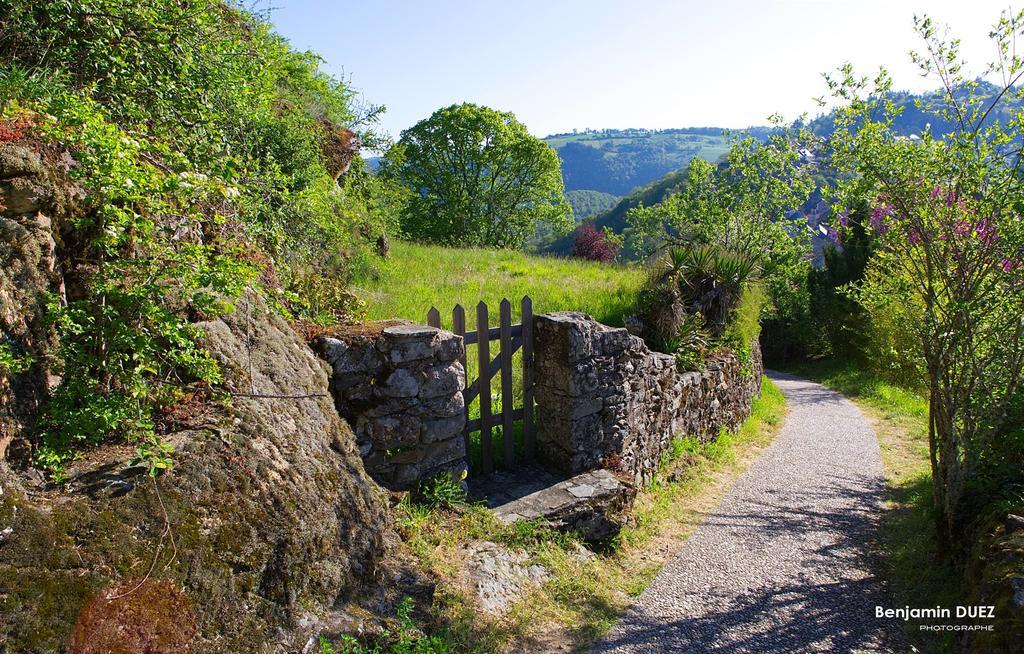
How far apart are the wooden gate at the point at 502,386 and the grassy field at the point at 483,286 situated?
200 centimetres

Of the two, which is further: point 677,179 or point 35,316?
point 677,179

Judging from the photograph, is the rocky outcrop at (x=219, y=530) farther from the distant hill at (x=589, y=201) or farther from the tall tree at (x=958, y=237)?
the distant hill at (x=589, y=201)

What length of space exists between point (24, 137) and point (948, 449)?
714 cm

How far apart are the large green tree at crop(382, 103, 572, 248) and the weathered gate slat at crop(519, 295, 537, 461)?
26.5m

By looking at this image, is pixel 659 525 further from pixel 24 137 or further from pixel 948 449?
pixel 24 137

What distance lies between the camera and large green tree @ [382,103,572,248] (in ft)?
109

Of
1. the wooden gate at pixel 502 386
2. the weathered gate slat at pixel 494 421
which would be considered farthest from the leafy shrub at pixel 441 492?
the weathered gate slat at pixel 494 421

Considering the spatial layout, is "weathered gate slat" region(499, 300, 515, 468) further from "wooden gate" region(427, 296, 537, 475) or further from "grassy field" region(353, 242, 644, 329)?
"grassy field" region(353, 242, 644, 329)

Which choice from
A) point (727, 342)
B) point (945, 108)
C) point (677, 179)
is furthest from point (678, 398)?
point (677, 179)

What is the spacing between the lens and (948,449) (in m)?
5.36

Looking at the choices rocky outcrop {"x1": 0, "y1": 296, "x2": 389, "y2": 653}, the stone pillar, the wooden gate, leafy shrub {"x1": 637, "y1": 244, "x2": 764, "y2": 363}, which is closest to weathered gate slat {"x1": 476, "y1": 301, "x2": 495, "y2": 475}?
the wooden gate

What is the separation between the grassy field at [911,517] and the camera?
192 inches

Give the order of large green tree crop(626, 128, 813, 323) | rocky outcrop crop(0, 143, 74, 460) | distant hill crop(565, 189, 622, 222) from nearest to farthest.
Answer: rocky outcrop crop(0, 143, 74, 460) → large green tree crop(626, 128, 813, 323) → distant hill crop(565, 189, 622, 222)

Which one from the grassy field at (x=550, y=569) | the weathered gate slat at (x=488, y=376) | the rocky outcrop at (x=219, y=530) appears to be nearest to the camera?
the rocky outcrop at (x=219, y=530)
